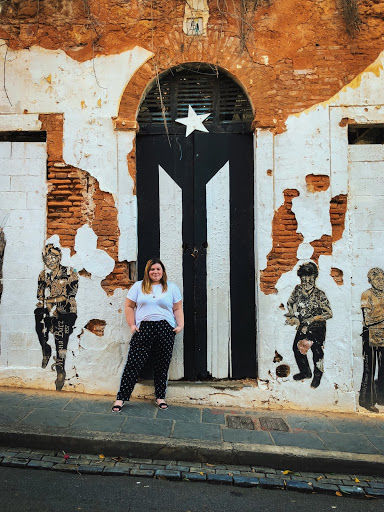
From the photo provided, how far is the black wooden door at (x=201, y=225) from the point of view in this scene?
5.05 m

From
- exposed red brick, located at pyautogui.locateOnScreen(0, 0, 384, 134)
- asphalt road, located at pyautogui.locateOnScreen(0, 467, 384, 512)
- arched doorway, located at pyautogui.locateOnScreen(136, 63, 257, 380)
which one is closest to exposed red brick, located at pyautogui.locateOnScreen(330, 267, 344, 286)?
arched doorway, located at pyautogui.locateOnScreen(136, 63, 257, 380)

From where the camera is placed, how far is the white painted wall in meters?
4.83

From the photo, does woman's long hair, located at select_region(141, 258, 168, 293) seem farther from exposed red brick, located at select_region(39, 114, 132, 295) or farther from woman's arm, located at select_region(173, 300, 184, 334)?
exposed red brick, located at select_region(39, 114, 132, 295)

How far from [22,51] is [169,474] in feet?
17.4

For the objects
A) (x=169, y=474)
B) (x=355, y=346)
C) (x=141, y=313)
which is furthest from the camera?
(x=355, y=346)

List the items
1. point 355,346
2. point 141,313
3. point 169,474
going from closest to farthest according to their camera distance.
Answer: point 169,474 < point 141,313 < point 355,346

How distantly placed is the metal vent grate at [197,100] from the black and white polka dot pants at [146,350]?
2626 millimetres

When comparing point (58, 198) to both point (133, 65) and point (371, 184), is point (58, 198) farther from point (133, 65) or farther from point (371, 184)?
point (371, 184)

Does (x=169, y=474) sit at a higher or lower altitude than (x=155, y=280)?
lower

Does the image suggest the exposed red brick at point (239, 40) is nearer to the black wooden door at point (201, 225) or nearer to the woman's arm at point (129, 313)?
the black wooden door at point (201, 225)

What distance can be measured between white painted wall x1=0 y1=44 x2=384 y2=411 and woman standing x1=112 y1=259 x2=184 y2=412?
0.42m

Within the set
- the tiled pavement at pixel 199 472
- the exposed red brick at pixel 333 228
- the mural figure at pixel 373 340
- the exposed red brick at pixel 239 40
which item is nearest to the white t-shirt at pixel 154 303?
the tiled pavement at pixel 199 472

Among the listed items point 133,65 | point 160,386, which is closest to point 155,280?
point 160,386

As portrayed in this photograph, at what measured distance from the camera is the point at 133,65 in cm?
504
